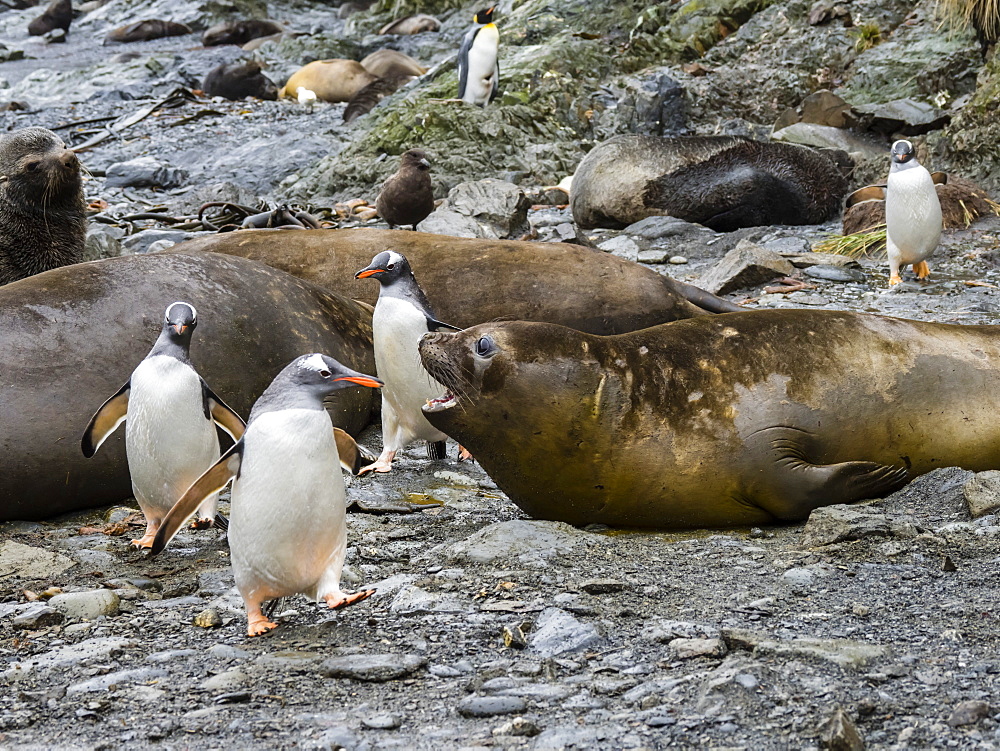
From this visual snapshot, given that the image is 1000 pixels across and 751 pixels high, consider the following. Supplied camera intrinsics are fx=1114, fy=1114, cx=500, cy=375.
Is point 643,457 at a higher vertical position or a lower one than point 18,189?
lower

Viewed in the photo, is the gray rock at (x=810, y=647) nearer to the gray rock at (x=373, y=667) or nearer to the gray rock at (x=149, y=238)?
the gray rock at (x=373, y=667)

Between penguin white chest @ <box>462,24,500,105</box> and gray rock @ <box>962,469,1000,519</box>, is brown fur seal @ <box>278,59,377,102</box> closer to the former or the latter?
penguin white chest @ <box>462,24,500,105</box>

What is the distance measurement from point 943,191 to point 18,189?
22.5 feet

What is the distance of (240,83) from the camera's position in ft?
58.3

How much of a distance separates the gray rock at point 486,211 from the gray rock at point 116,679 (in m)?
6.30

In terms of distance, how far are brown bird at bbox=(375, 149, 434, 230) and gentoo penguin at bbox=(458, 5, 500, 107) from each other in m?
4.08

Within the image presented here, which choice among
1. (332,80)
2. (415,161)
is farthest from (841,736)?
(332,80)

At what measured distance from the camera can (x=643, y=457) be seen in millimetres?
3939

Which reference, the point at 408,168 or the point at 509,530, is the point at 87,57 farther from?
the point at 509,530

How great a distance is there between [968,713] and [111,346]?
3435 millimetres

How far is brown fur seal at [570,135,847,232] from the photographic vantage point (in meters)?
9.52

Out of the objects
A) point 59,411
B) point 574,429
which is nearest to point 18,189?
point 59,411

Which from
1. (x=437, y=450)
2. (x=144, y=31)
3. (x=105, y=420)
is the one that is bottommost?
(x=437, y=450)

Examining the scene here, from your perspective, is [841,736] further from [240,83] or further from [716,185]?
[240,83]
